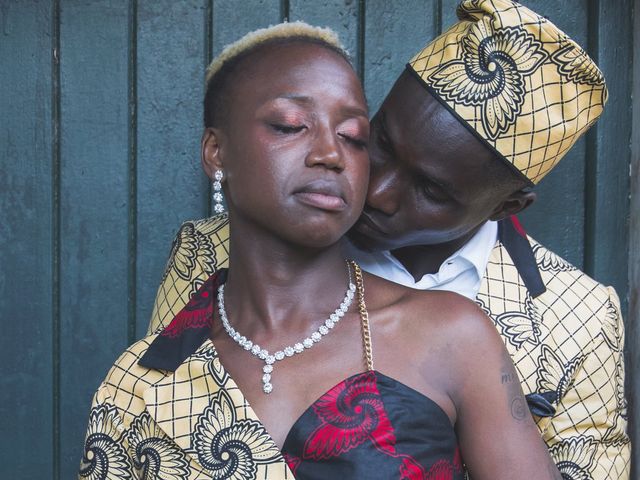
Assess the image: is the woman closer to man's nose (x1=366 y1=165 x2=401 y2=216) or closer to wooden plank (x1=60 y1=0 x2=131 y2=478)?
man's nose (x1=366 y1=165 x2=401 y2=216)

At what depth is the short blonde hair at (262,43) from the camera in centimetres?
147

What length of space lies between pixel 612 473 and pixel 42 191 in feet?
4.66

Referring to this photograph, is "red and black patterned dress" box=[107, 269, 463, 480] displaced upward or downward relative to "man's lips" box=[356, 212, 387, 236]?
downward

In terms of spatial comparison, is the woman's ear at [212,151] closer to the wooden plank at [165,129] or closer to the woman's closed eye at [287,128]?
the woman's closed eye at [287,128]

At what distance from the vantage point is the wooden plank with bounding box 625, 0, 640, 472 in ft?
6.80

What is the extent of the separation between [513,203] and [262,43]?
0.56 meters

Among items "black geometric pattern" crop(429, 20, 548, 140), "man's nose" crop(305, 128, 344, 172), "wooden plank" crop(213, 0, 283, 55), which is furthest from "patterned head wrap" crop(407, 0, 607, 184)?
"wooden plank" crop(213, 0, 283, 55)

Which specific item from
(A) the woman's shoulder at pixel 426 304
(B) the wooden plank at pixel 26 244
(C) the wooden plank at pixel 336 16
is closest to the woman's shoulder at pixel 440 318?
(A) the woman's shoulder at pixel 426 304

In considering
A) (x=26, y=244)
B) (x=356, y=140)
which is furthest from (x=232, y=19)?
(x=356, y=140)

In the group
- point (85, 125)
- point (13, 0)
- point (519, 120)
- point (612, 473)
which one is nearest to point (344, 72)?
point (519, 120)

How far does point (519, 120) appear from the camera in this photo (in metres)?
1.56

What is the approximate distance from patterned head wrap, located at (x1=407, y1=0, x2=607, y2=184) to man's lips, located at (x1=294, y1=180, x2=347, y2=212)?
1.10 feet

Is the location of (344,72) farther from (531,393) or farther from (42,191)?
(42,191)

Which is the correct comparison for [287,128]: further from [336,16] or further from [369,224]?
[336,16]
